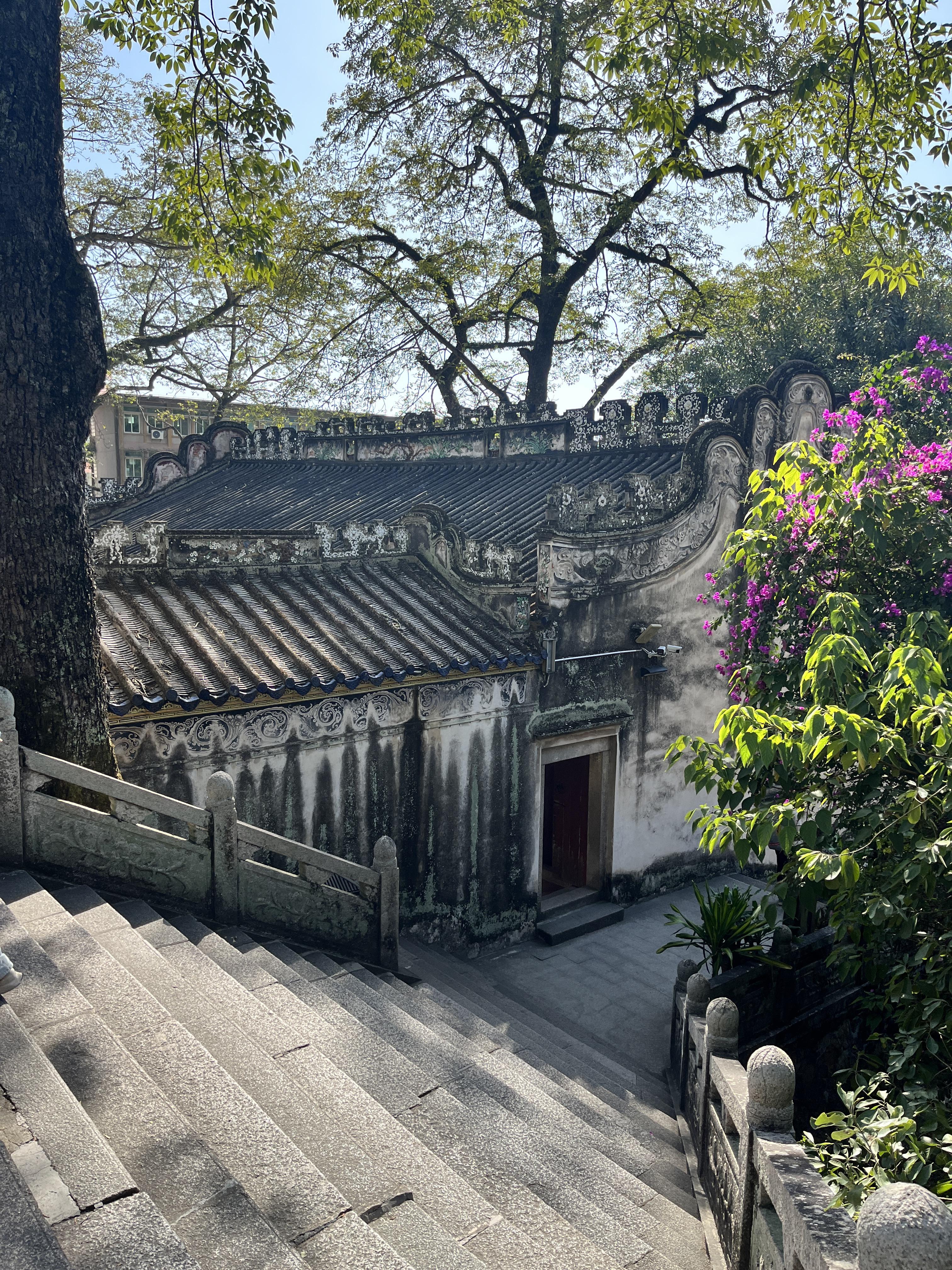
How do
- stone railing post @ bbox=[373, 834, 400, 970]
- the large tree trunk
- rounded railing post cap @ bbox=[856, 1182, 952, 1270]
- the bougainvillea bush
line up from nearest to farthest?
rounded railing post cap @ bbox=[856, 1182, 952, 1270], the bougainvillea bush, the large tree trunk, stone railing post @ bbox=[373, 834, 400, 970]

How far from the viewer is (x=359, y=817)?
7.39m

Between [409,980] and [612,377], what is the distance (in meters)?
16.4

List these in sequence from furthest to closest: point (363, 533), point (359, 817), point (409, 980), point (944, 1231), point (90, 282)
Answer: point (363, 533) < point (359, 817) < point (409, 980) < point (90, 282) < point (944, 1231)

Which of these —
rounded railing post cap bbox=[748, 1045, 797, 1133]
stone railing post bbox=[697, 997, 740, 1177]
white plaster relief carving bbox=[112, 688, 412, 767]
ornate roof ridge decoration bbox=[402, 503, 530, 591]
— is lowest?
stone railing post bbox=[697, 997, 740, 1177]

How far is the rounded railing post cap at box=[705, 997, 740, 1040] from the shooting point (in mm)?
4742

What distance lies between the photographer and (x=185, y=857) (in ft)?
17.9

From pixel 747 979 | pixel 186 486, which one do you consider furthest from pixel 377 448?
pixel 747 979

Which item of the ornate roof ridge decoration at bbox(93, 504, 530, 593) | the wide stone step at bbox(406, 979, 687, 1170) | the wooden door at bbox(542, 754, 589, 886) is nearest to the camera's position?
the wide stone step at bbox(406, 979, 687, 1170)

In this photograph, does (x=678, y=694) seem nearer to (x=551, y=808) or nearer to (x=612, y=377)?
(x=551, y=808)

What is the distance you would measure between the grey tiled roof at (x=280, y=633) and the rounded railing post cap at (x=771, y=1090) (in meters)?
4.08

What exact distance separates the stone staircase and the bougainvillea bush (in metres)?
1.21

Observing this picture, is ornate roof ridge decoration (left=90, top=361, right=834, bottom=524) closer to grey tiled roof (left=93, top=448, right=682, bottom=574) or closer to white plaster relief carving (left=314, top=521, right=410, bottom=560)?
grey tiled roof (left=93, top=448, right=682, bottom=574)

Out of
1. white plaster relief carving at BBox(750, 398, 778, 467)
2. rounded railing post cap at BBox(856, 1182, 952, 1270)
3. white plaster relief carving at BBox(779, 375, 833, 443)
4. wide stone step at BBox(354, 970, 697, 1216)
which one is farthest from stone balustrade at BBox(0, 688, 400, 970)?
white plaster relief carving at BBox(779, 375, 833, 443)

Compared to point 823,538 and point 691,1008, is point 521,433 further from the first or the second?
point 691,1008
